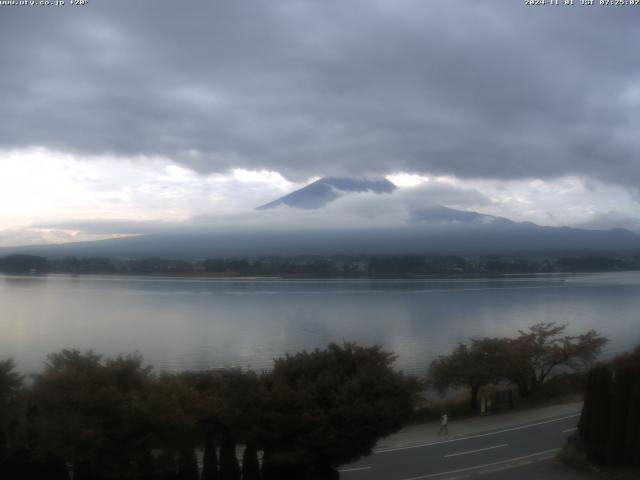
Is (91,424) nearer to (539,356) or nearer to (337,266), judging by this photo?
(539,356)

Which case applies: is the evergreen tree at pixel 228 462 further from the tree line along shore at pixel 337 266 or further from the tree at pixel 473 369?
the tree line along shore at pixel 337 266

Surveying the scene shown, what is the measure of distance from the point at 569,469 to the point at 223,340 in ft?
58.3

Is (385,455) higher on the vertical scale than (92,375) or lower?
lower

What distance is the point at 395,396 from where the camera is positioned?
7.90 metres

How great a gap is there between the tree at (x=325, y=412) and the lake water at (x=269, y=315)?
424 inches

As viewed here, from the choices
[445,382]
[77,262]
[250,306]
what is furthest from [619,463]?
[77,262]

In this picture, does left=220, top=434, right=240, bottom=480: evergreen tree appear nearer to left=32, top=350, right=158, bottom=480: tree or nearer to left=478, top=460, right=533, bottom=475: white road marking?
left=32, top=350, right=158, bottom=480: tree

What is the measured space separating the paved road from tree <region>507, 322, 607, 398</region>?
3395 mm

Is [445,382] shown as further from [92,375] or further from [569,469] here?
[92,375]

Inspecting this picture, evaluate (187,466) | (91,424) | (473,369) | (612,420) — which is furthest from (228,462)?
(473,369)

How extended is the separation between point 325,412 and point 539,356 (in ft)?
34.5

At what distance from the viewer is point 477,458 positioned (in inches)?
392

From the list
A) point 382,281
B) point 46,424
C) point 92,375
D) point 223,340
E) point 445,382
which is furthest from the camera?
point 382,281

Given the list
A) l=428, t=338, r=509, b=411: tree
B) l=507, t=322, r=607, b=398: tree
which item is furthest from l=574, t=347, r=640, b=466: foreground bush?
l=507, t=322, r=607, b=398: tree
